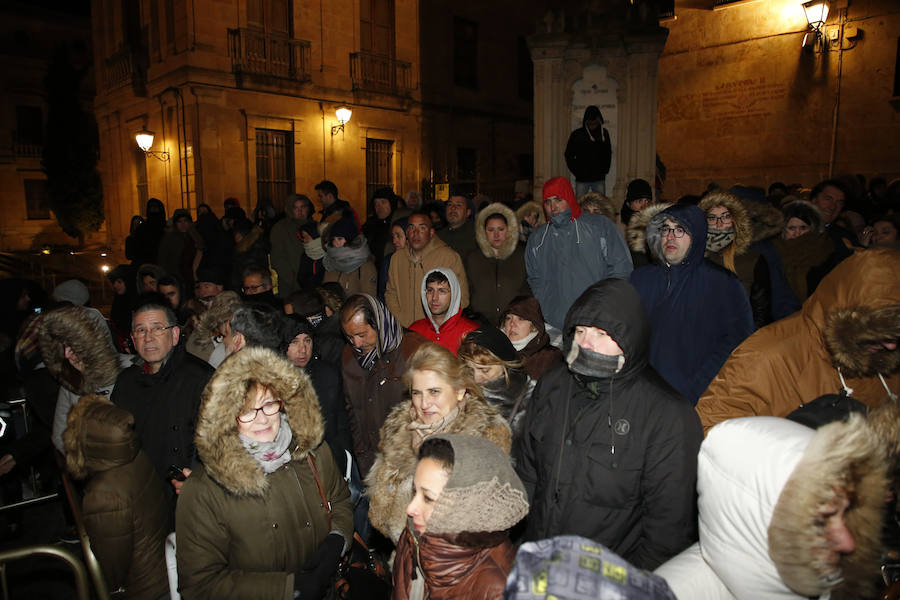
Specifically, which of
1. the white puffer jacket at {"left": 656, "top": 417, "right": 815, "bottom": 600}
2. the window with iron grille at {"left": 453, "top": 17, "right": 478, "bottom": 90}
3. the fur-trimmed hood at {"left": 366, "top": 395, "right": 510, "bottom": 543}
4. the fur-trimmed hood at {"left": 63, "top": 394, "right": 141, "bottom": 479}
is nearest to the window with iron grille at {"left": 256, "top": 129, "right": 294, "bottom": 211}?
the window with iron grille at {"left": 453, "top": 17, "right": 478, "bottom": 90}

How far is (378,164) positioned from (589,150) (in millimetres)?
13197

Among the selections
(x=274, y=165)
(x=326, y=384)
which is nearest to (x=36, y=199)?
(x=274, y=165)

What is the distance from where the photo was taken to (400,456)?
2.60 meters

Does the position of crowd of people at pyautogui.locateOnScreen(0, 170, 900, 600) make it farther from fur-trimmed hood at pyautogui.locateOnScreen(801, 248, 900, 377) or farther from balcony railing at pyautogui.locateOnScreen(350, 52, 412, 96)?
balcony railing at pyautogui.locateOnScreen(350, 52, 412, 96)

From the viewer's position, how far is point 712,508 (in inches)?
68.1

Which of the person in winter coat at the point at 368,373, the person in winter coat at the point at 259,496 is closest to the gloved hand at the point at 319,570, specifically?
the person in winter coat at the point at 259,496

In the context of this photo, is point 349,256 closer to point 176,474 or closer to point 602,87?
point 176,474

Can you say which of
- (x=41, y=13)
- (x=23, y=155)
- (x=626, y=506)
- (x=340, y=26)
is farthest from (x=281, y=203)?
(x=41, y=13)

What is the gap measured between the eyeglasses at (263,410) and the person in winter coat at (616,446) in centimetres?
124

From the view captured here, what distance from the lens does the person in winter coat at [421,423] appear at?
249 cm

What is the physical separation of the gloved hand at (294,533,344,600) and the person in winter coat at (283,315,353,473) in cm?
100

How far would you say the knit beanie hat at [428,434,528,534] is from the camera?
1.77m

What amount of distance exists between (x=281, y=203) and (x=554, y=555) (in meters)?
17.7

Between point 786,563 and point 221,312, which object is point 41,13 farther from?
point 786,563
